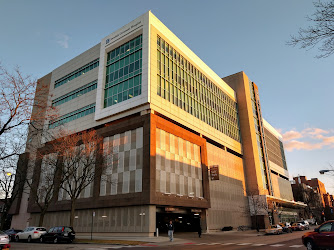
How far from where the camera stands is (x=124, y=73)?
44.8 meters

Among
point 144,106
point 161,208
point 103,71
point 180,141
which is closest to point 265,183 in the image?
point 180,141

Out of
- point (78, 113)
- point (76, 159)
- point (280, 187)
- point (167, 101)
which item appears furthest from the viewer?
point (280, 187)

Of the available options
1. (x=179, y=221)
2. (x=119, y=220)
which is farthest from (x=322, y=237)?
(x=179, y=221)

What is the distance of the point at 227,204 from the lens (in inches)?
2149

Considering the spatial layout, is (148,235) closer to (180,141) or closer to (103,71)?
(180,141)

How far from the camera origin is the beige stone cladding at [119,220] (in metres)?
34.2

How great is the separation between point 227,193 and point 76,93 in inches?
1529

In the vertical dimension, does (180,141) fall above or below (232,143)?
below

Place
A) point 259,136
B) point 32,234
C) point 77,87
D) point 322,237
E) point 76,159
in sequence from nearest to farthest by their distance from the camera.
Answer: point 322,237
point 32,234
point 76,159
point 77,87
point 259,136

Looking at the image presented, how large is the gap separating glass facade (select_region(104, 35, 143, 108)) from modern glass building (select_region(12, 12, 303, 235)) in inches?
7.7

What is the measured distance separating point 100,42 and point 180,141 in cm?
2626

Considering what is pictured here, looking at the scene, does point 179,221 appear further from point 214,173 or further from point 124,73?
point 124,73

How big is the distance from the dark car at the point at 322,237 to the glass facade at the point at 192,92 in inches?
1250

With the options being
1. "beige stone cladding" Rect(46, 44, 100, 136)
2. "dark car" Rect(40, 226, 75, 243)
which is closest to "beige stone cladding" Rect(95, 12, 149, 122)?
"beige stone cladding" Rect(46, 44, 100, 136)
